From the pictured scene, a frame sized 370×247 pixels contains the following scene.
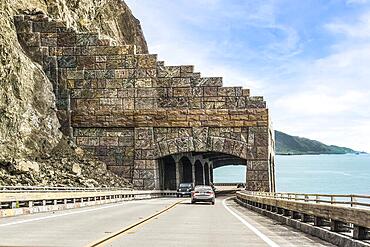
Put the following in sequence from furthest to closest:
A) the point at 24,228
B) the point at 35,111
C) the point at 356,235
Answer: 1. the point at 35,111
2. the point at 24,228
3. the point at 356,235

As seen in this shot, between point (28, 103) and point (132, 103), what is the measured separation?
12.1 m

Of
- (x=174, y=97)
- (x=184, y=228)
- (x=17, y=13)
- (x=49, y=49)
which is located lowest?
(x=184, y=228)

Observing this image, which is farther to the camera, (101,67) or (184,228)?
(101,67)

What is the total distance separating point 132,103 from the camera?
61.4 metres

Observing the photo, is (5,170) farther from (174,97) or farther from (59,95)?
(174,97)

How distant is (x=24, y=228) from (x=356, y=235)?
9.80m

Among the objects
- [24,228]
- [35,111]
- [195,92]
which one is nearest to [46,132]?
[35,111]

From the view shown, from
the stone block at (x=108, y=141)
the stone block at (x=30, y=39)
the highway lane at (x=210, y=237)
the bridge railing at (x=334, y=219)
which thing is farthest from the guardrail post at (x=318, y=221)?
the stone block at (x=30, y=39)

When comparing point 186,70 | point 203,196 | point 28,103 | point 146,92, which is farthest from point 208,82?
point 203,196

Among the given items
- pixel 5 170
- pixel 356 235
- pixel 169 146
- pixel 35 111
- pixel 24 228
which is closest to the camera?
pixel 356 235

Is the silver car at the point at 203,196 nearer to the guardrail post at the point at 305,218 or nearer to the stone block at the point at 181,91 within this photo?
the stone block at the point at 181,91

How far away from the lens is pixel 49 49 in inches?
2448

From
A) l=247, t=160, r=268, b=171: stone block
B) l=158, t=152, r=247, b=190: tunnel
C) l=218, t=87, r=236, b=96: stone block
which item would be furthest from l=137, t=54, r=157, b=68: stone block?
l=247, t=160, r=268, b=171: stone block

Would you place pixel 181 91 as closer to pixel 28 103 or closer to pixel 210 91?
pixel 210 91
